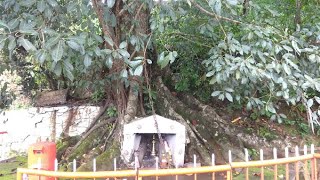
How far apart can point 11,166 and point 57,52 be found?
4084mm

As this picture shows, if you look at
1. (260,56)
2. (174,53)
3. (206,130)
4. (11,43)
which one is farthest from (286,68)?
(206,130)

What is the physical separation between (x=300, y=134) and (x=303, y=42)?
11.5 feet

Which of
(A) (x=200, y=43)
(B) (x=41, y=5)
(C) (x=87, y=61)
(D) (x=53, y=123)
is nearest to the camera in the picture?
(B) (x=41, y=5)

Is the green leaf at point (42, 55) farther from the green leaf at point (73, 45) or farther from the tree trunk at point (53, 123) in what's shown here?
the tree trunk at point (53, 123)

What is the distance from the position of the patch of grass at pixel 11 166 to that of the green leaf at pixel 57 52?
3124mm

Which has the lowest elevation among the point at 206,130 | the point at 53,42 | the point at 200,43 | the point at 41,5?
the point at 206,130

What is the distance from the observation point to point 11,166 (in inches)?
234

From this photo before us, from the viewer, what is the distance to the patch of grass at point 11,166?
5200 mm

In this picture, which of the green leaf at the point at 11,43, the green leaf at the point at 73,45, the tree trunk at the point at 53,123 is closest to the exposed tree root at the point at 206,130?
the tree trunk at the point at 53,123

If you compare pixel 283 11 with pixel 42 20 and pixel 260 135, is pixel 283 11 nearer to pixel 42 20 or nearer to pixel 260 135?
pixel 260 135

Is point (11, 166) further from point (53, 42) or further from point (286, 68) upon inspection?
point (286, 68)

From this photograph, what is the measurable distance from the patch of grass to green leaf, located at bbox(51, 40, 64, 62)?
312cm

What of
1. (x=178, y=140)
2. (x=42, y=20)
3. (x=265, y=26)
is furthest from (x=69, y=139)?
(x=265, y=26)

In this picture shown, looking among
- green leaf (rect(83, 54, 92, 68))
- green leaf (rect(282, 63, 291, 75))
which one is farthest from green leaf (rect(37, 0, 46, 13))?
green leaf (rect(282, 63, 291, 75))
